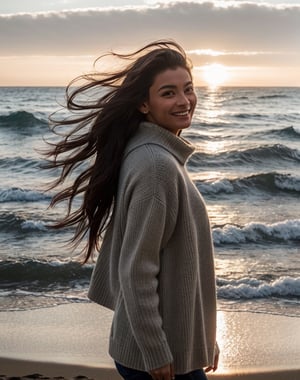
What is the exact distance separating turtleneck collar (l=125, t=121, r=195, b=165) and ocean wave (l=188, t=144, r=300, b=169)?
15723 millimetres

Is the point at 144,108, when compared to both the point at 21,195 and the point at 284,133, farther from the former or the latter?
the point at 284,133

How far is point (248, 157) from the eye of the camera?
19.3m

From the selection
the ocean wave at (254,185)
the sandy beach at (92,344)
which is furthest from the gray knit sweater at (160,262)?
the ocean wave at (254,185)

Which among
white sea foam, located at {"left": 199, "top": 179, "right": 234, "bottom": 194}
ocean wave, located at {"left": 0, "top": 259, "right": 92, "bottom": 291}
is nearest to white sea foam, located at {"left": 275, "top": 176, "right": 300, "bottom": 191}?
white sea foam, located at {"left": 199, "top": 179, "right": 234, "bottom": 194}

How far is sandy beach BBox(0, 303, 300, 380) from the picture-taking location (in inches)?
186

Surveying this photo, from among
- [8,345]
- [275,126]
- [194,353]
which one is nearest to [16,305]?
[8,345]

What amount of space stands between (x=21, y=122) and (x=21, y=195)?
47.0 ft

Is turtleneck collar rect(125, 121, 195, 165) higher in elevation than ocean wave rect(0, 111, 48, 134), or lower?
higher

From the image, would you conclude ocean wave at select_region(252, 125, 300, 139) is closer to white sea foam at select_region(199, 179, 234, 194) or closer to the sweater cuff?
white sea foam at select_region(199, 179, 234, 194)

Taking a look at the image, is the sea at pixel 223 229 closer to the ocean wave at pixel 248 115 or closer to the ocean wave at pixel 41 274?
the ocean wave at pixel 41 274

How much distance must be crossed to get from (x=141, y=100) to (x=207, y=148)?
1885 centimetres

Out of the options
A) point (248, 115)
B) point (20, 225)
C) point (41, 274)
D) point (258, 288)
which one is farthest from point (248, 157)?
point (248, 115)

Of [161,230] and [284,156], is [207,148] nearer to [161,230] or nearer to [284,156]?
[284,156]

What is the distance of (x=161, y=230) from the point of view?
1.99 metres
